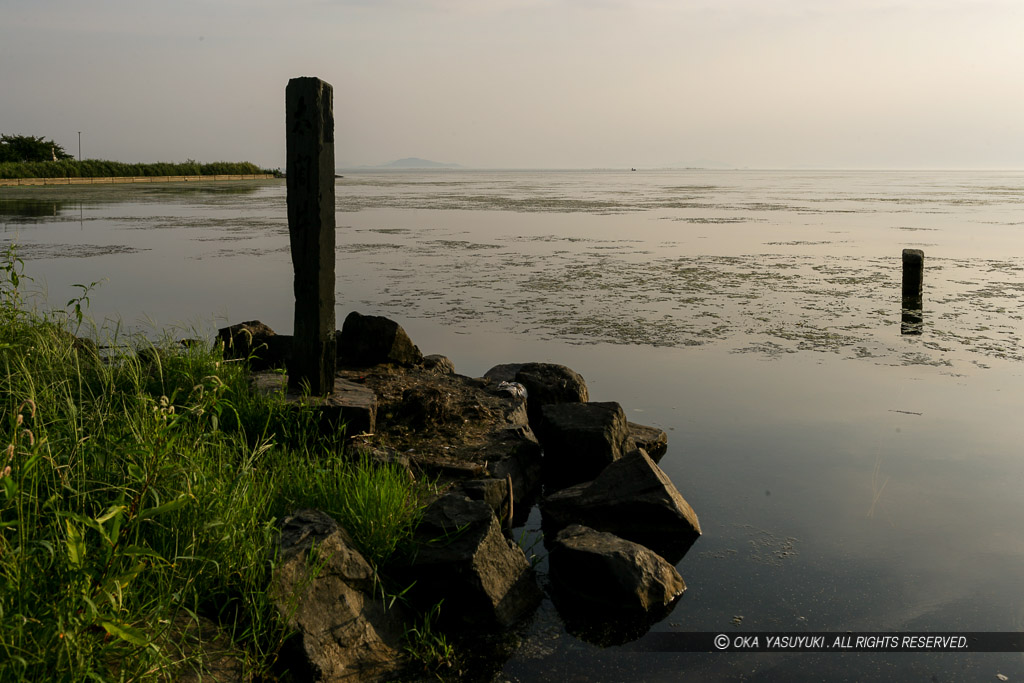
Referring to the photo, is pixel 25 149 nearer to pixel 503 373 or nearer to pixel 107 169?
pixel 107 169

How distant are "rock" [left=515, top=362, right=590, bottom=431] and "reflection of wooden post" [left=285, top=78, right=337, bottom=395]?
1.96 metres

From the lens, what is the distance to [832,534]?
505 centimetres

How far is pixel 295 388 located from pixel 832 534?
3.59 meters

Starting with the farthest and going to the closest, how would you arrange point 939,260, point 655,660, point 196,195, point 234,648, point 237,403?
point 196,195, point 939,260, point 237,403, point 655,660, point 234,648

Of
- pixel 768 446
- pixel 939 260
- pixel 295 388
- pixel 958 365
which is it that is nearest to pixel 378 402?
pixel 295 388

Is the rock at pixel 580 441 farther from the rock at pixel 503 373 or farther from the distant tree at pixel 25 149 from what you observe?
the distant tree at pixel 25 149

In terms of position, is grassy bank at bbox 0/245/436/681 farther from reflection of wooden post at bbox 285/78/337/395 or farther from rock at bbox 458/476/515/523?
reflection of wooden post at bbox 285/78/337/395

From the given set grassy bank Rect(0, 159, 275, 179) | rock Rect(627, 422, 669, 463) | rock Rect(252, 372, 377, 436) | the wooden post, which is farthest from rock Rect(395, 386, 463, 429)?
grassy bank Rect(0, 159, 275, 179)

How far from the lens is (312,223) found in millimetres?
5688

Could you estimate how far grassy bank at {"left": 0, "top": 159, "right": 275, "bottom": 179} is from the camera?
4425cm

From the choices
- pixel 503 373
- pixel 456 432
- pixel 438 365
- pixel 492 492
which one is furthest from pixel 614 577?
pixel 438 365

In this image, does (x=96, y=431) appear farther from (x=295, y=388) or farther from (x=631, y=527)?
(x=631, y=527)

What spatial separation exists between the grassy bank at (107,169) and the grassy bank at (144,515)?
44941mm

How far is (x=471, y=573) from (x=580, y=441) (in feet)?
7.10
